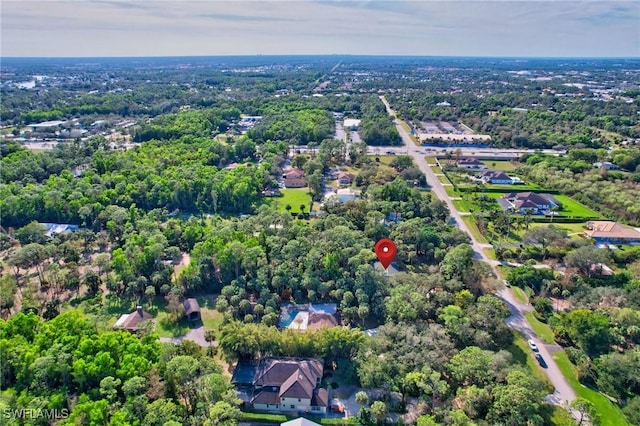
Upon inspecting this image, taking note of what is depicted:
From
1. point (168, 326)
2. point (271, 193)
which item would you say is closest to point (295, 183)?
point (271, 193)

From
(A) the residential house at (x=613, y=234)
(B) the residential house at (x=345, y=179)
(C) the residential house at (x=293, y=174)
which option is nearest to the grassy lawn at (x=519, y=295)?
(A) the residential house at (x=613, y=234)

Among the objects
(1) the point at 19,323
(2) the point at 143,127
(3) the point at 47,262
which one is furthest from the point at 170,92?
(1) the point at 19,323

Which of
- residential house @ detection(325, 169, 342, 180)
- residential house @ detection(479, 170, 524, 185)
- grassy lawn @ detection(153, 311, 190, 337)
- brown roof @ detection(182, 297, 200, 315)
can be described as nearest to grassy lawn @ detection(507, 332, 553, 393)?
brown roof @ detection(182, 297, 200, 315)

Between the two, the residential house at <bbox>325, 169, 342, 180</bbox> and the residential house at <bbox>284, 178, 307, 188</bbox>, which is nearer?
the residential house at <bbox>284, 178, 307, 188</bbox>

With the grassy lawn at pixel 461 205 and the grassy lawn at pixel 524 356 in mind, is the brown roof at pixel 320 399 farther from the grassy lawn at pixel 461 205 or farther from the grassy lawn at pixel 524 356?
the grassy lawn at pixel 461 205

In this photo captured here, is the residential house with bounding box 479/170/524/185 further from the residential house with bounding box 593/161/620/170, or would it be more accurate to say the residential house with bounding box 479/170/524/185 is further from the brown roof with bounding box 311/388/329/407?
the brown roof with bounding box 311/388/329/407
